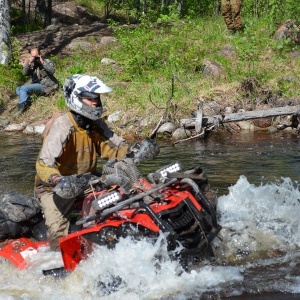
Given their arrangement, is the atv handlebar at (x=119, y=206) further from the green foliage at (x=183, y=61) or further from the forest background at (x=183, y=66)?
the green foliage at (x=183, y=61)

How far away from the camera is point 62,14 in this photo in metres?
30.7

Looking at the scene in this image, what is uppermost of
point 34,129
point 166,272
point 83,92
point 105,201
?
point 83,92

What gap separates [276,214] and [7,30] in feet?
45.7

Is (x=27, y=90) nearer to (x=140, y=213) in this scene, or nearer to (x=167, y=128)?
(x=167, y=128)

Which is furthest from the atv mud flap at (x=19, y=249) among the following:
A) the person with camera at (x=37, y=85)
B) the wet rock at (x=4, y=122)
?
the person with camera at (x=37, y=85)

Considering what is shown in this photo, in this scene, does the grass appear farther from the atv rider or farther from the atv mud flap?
the atv mud flap

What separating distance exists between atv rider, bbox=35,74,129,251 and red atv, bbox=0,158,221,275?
32 cm

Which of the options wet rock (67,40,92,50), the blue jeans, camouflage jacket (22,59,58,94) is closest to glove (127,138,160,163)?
camouflage jacket (22,59,58,94)

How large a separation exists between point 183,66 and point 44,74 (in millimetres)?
3665

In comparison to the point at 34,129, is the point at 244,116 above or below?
above

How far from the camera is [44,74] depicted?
1689cm

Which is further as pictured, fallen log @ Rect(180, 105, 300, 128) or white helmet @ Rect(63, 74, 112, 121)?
fallen log @ Rect(180, 105, 300, 128)

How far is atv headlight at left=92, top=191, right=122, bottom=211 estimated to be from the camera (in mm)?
5234

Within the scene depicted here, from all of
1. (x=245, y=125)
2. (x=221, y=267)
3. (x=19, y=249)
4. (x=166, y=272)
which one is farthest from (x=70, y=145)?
(x=245, y=125)
